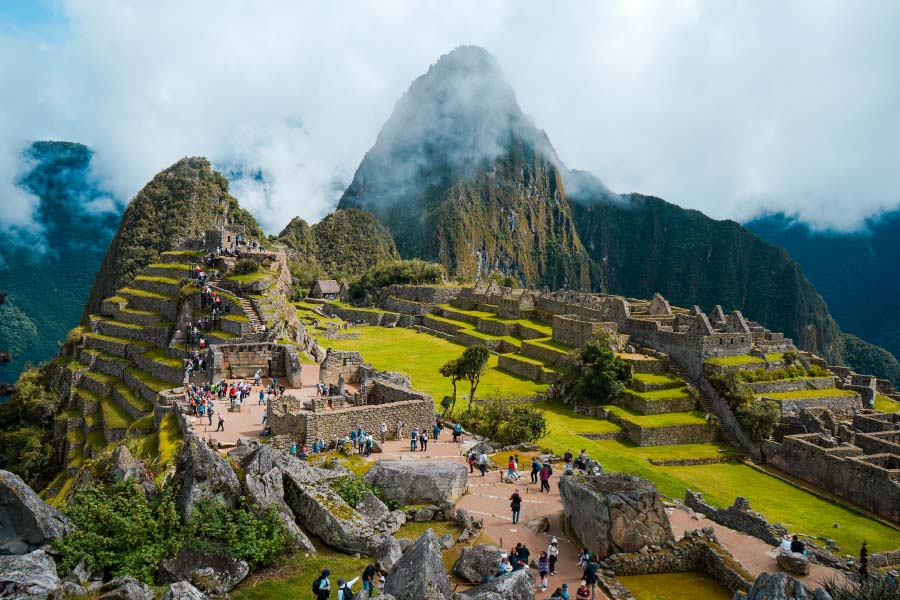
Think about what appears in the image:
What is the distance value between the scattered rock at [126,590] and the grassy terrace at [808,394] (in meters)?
30.2

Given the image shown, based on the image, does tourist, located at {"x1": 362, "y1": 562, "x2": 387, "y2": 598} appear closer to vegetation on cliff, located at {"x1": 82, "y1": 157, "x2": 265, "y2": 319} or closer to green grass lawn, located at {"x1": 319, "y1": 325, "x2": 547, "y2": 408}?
green grass lawn, located at {"x1": 319, "y1": 325, "x2": 547, "y2": 408}

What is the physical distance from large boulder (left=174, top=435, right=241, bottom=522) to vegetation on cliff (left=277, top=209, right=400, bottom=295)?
319 feet

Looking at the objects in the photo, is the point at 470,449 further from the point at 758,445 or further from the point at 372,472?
the point at 758,445

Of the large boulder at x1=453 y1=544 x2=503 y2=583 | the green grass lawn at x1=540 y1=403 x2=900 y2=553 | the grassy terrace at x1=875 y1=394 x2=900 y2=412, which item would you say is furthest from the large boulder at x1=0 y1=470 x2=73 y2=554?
the grassy terrace at x1=875 y1=394 x2=900 y2=412

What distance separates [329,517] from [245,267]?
26.6m

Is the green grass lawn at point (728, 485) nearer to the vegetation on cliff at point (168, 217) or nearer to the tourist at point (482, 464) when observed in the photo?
the tourist at point (482, 464)

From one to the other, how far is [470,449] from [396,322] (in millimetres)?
45780

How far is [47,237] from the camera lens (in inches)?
2758

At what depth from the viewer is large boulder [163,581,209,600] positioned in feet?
24.7

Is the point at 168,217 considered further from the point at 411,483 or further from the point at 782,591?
the point at 782,591

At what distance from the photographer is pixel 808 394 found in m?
32.5

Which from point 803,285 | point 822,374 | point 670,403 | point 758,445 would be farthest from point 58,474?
point 803,285

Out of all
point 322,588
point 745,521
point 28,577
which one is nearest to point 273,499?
point 322,588

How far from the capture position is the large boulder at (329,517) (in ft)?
34.6
